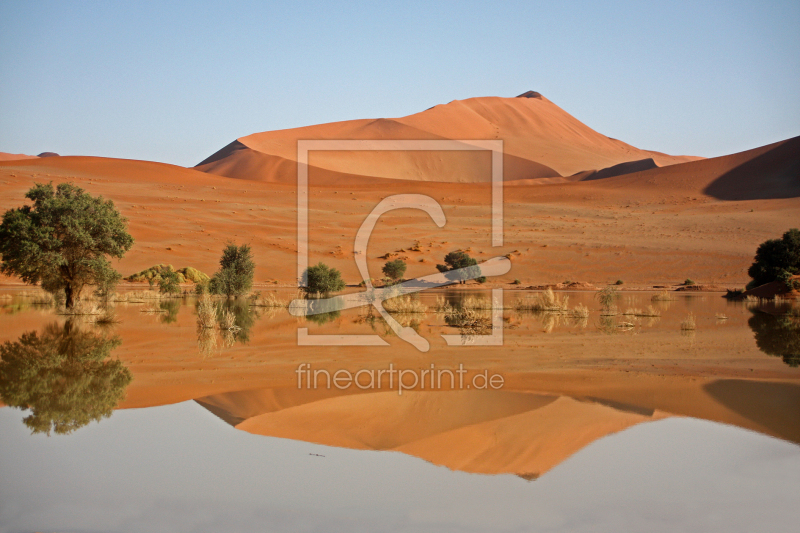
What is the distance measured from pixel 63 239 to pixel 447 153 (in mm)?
97755

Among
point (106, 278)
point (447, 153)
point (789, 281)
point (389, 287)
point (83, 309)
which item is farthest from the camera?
point (447, 153)

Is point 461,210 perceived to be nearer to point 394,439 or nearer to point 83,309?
point 83,309

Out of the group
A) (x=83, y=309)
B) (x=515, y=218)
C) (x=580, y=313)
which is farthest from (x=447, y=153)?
(x=83, y=309)

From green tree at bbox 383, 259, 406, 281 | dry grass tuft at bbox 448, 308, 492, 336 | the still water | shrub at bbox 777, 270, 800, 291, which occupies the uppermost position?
green tree at bbox 383, 259, 406, 281

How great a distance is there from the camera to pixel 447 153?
113 metres

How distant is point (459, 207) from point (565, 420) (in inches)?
2090

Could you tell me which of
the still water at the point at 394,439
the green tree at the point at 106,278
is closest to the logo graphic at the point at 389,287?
the still water at the point at 394,439

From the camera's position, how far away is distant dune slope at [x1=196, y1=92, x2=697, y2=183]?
9762 centimetres

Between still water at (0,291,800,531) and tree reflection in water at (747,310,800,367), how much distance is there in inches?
8.1

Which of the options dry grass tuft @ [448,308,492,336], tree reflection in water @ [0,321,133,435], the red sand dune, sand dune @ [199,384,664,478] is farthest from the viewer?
the red sand dune

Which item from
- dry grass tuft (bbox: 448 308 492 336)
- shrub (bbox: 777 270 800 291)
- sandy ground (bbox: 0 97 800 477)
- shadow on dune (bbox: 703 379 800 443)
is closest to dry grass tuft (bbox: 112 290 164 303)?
sandy ground (bbox: 0 97 800 477)

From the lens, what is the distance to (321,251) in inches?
1586

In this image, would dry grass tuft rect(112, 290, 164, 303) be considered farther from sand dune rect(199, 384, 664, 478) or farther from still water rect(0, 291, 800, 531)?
sand dune rect(199, 384, 664, 478)

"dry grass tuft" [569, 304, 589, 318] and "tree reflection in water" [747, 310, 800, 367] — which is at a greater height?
"dry grass tuft" [569, 304, 589, 318]
